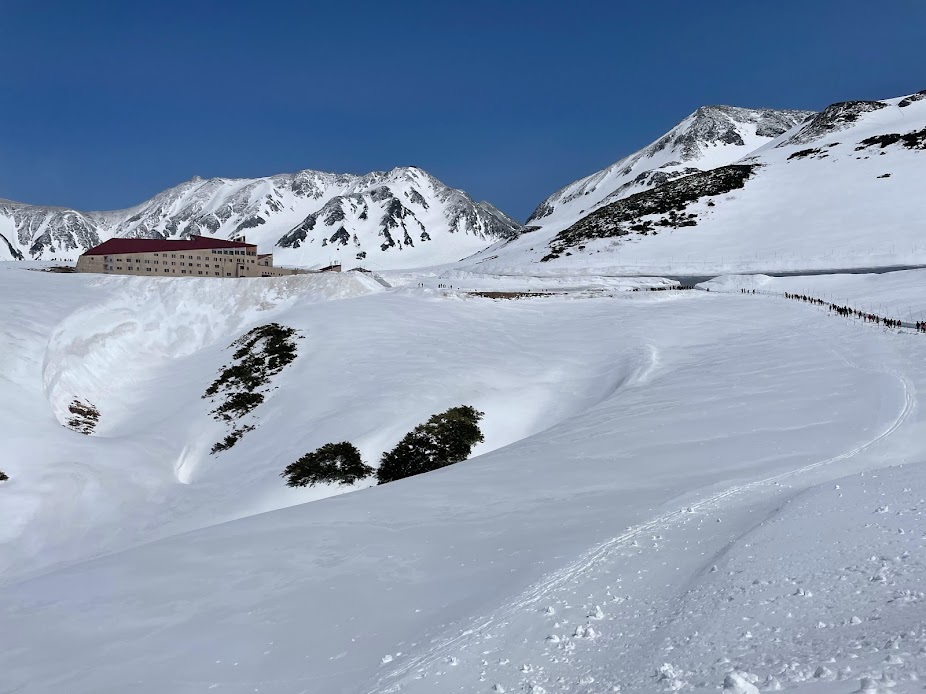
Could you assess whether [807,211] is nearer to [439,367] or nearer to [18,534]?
[439,367]

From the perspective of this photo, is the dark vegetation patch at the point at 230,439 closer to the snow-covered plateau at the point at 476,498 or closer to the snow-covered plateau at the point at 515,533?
the snow-covered plateau at the point at 476,498

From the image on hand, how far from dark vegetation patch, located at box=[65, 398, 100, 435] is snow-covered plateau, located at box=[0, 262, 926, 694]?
32cm

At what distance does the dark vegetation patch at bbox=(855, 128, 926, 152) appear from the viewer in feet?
316

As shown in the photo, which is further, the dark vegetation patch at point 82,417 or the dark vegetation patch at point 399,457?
the dark vegetation patch at point 82,417

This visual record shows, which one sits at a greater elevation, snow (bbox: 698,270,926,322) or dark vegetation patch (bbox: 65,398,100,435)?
dark vegetation patch (bbox: 65,398,100,435)

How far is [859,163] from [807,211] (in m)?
26.0

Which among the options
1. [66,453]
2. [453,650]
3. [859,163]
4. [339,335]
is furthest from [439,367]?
[859,163]

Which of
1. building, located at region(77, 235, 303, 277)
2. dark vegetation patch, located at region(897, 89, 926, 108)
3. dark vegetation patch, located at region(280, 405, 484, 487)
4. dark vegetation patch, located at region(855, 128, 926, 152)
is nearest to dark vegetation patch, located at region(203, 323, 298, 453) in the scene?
dark vegetation patch, located at region(280, 405, 484, 487)

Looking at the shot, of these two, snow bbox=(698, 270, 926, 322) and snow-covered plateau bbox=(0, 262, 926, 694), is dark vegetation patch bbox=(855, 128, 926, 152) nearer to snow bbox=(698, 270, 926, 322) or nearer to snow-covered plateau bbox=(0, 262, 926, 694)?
snow bbox=(698, 270, 926, 322)

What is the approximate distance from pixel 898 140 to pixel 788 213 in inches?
1506

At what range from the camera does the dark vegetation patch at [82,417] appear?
29.2m

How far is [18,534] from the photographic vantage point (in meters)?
19.0

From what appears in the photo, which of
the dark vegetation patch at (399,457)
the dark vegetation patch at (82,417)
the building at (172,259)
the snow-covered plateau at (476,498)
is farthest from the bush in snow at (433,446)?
the building at (172,259)

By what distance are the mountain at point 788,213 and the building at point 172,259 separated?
37697mm
